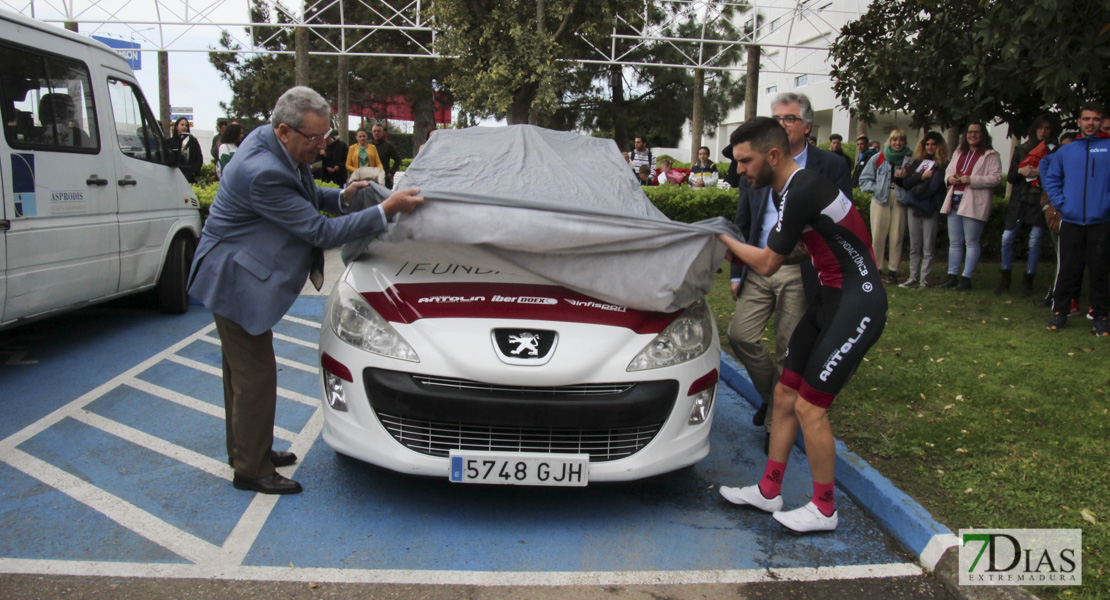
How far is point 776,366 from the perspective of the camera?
181 inches

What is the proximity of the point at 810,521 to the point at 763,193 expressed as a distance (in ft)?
6.03

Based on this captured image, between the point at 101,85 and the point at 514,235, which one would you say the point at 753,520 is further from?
the point at 101,85

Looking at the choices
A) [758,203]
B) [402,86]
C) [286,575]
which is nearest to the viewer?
[286,575]

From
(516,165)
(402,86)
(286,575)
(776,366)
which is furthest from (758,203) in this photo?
(402,86)

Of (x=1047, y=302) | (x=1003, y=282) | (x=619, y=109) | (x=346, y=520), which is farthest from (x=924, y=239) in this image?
(x=619, y=109)

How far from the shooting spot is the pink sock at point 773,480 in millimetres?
3684

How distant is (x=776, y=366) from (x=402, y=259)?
7.29 feet

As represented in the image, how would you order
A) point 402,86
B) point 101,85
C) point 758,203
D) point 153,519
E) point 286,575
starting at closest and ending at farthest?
point 286,575 < point 153,519 < point 758,203 < point 101,85 < point 402,86

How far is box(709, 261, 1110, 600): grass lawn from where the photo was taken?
3.59 m

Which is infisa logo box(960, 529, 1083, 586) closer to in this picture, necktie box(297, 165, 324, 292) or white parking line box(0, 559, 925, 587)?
white parking line box(0, 559, 925, 587)

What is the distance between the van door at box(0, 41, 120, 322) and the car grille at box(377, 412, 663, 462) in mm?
3454

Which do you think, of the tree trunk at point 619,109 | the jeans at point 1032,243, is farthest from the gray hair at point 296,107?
the tree trunk at point 619,109

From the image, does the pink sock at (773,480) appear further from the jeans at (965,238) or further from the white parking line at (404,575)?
the jeans at (965,238)

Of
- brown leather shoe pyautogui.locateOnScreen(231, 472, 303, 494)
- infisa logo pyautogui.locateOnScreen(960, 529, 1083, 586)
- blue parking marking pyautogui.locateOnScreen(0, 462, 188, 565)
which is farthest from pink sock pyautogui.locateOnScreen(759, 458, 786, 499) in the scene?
blue parking marking pyautogui.locateOnScreen(0, 462, 188, 565)
